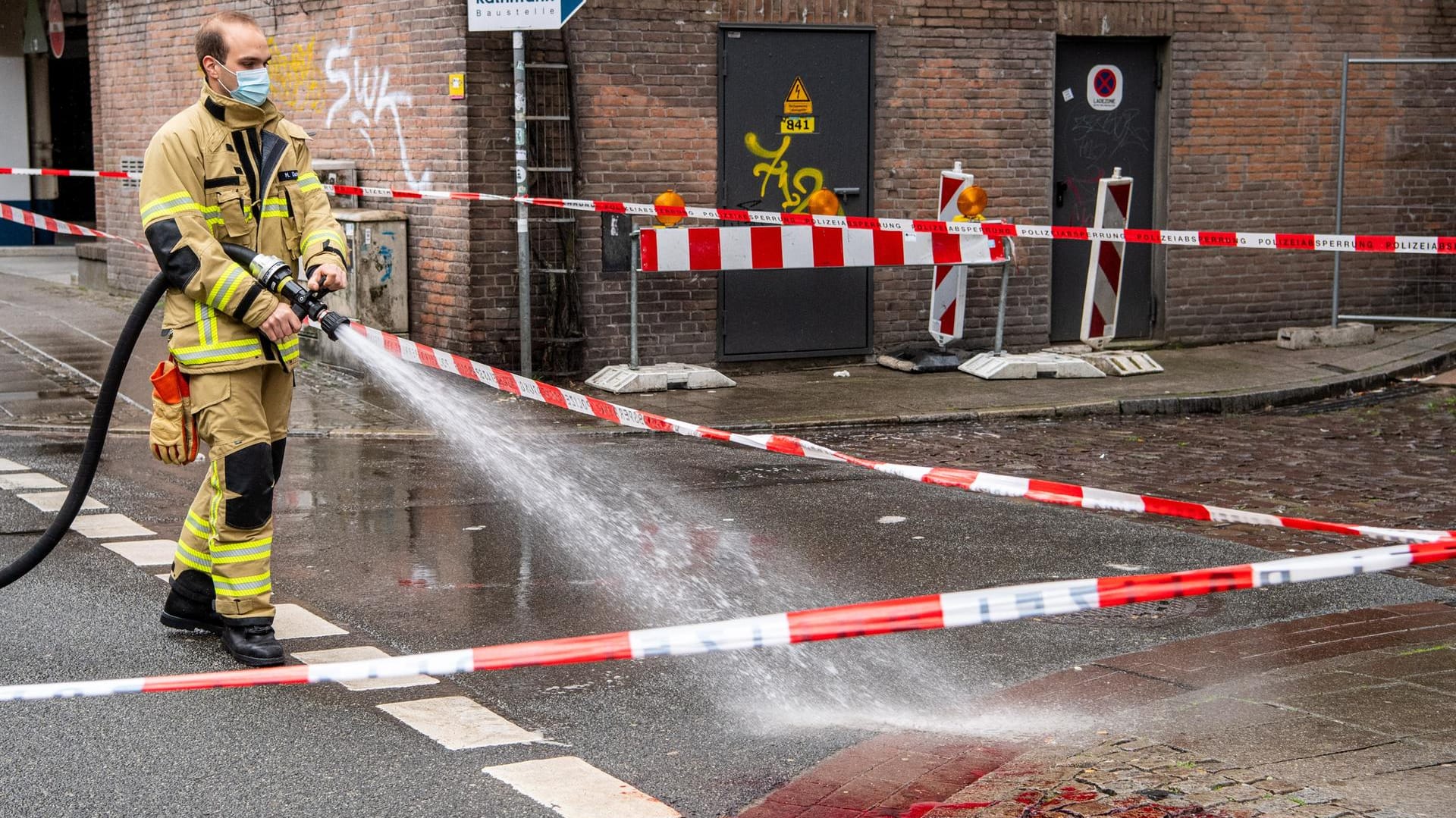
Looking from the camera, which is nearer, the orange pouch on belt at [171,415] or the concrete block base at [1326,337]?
the orange pouch on belt at [171,415]

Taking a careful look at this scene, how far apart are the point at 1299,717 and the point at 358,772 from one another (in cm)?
276

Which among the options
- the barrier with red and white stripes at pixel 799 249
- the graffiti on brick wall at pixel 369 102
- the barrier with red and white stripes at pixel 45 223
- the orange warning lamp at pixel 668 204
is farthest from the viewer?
the barrier with red and white stripes at pixel 45 223

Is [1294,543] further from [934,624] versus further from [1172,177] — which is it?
[1172,177]

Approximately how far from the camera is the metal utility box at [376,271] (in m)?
12.7

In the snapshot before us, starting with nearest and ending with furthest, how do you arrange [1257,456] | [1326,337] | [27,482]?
[27,482] < [1257,456] < [1326,337]

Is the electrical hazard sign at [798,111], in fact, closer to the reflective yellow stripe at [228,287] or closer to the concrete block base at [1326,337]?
the concrete block base at [1326,337]

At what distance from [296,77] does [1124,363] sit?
7.40m

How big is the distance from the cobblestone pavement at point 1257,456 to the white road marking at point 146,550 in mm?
4231

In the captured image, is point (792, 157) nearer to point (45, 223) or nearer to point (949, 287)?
point (949, 287)

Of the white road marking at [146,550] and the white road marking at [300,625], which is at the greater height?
the white road marking at [146,550]

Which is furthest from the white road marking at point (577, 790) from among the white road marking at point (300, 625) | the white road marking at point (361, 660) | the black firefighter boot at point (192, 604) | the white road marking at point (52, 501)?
the white road marking at point (52, 501)

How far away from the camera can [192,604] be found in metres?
6.04

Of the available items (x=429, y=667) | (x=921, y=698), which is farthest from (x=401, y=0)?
(x=429, y=667)

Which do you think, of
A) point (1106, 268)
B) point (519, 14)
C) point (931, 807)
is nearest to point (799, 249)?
point (519, 14)
